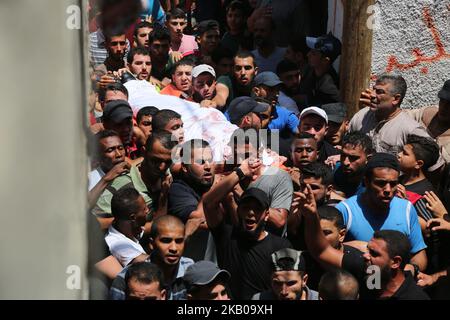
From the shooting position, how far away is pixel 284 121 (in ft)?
21.6

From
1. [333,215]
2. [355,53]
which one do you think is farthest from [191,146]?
[355,53]

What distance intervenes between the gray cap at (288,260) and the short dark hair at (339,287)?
0.60 ft

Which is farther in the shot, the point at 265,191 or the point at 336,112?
the point at 336,112

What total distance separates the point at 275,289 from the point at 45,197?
8.71 feet

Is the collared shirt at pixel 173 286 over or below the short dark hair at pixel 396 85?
below

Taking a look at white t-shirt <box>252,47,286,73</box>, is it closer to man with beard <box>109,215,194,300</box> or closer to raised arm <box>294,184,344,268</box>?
raised arm <box>294,184,344,268</box>

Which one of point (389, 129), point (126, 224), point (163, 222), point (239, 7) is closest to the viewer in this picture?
point (163, 222)

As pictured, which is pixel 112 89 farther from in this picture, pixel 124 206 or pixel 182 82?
pixel 124 206

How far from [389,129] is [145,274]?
8.54ft

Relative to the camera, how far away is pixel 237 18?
8.46m

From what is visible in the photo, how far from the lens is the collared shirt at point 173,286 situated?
415 cm

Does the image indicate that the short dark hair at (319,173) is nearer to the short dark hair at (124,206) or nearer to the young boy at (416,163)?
the young boy at (416,163)

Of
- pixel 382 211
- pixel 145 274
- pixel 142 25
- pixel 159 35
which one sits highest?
pixel 142 25

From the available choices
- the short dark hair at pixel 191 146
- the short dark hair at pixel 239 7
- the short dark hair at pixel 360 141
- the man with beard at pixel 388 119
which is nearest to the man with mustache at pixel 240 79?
the man with beard at pixel 388 119
